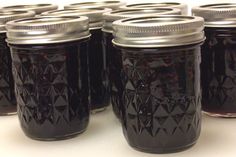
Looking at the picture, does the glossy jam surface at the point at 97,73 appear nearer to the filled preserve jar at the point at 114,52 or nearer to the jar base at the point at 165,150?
the filled preserve jar at the point at 114,52

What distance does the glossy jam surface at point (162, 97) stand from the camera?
68 centimetres

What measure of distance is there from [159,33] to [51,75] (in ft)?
0.65

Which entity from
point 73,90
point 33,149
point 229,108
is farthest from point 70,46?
point 229,108

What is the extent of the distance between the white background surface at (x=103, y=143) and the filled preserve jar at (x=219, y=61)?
35 mm

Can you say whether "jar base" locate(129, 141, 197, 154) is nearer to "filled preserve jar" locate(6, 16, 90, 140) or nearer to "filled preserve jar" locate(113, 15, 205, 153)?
"filled preserve jar" locate(113, 15, 205, 153)

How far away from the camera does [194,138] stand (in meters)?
0.73

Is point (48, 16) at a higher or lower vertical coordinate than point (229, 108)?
higher

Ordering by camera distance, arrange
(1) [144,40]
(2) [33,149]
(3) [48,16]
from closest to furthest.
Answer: (1) [144,40]
(2) [33,149]
(3) [48,16]

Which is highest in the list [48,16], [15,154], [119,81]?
[48,16]

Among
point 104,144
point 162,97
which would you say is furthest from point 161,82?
point 104,144

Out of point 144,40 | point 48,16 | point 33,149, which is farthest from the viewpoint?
point 48,16

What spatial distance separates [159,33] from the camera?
668 mm

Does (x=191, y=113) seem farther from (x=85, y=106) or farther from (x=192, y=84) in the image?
(x=85, y=106)

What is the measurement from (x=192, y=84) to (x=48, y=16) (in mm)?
316
